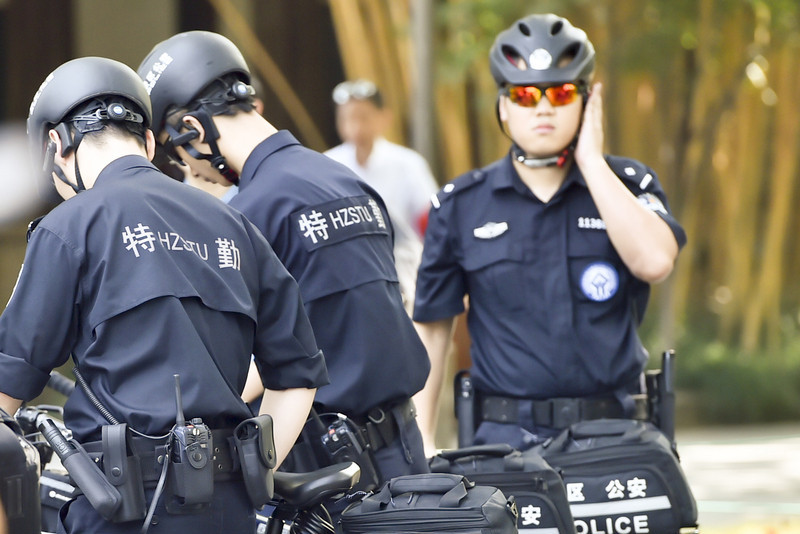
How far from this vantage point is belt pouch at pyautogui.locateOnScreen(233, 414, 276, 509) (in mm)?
2529

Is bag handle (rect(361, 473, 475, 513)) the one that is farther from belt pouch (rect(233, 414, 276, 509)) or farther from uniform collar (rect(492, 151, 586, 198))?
uniform collar (rect(492, 151, 586, 198))

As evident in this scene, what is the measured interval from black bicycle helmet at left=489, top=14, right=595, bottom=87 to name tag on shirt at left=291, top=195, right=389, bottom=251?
0.78 m

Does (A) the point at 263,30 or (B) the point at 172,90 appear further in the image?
(A) the point at 263,30

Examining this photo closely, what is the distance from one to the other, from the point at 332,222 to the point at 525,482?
2.53ft

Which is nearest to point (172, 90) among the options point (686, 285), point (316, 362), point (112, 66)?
point (112, 66)

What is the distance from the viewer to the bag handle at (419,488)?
265 cm

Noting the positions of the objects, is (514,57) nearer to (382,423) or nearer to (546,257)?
(546,257)

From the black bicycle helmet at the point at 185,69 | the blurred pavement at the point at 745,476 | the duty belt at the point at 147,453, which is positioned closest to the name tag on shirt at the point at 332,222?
the black bicycle helmet at the point at 185,69

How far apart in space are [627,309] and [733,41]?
19.9ft

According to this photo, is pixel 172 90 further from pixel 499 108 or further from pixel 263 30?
pixel 263 30

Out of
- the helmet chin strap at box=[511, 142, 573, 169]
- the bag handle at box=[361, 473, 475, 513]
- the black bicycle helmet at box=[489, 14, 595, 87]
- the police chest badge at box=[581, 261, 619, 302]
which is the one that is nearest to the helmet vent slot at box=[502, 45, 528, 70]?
the black bicycle helmet at box=[489, 14, 595, 87]

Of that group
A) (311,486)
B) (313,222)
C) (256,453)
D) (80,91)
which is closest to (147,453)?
(256,453)

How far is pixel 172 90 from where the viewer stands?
10.5 feet

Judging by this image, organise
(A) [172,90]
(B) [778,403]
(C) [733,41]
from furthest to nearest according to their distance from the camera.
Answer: (B) [778,403] → (C) [733,41] → (A) [172,90]
